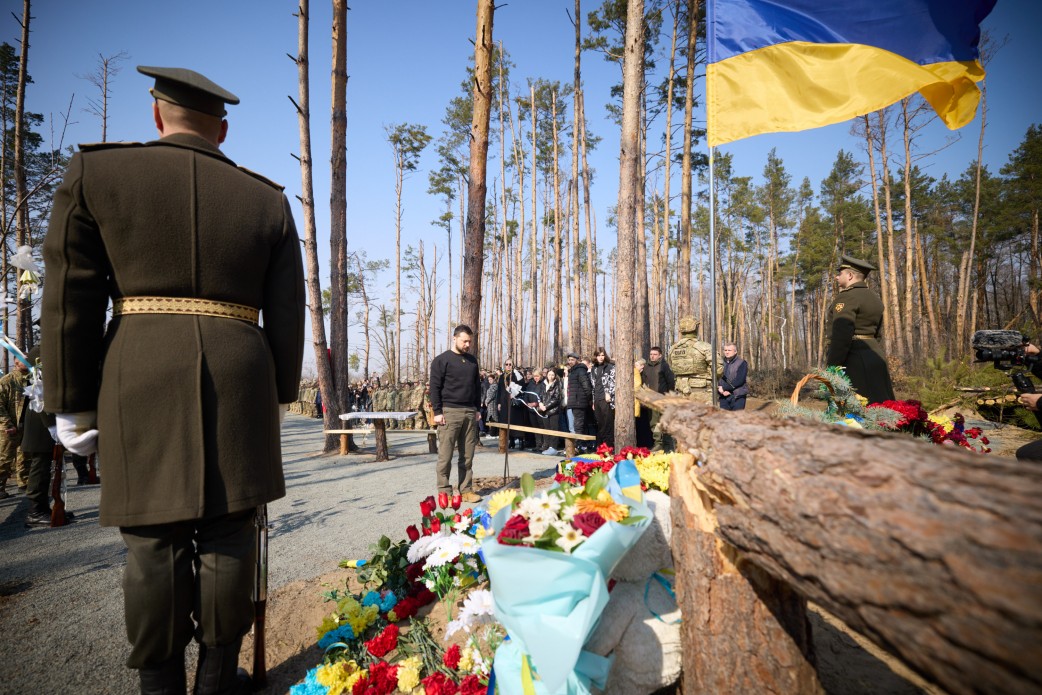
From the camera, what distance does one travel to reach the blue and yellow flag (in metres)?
3.01

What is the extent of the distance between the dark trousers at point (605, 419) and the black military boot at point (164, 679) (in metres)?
7.78

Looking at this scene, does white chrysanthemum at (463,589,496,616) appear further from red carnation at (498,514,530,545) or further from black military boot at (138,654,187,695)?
black military boot at (138,654,187,695)

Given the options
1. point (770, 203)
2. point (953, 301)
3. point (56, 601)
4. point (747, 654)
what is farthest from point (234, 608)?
point (953, 301)

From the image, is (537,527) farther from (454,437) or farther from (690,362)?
(690,362)

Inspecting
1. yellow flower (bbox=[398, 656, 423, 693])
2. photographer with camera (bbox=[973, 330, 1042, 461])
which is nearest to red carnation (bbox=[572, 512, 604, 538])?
yellow flower (bbox=[398, 656, 423, 693])

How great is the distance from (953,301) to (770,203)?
1290 cm

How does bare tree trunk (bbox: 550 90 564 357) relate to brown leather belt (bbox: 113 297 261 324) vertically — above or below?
above

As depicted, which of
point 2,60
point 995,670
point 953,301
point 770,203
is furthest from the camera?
point 770,203

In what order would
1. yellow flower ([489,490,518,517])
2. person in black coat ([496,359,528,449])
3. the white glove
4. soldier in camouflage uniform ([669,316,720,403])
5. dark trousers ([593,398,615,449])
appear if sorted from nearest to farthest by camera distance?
1. the white glove
2. yellow flower ([489,490,518,517])
3. soldier in camouflage uniform ([669,316,720,403])
4. dark trousers ([593,398,615,449])
5. person in black coat ([496,359,528,449])

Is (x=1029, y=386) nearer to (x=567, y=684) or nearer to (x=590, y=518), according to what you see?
(x=590, y=518)

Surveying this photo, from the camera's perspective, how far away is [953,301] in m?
29.4

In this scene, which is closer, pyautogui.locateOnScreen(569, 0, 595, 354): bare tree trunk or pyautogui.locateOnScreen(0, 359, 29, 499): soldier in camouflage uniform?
pyautogui.locateOnScreen(0, 359, 29, 499): soldier in camouflage uniform

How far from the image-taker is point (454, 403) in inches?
221

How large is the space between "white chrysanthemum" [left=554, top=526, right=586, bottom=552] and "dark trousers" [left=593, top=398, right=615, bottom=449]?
7370mm
